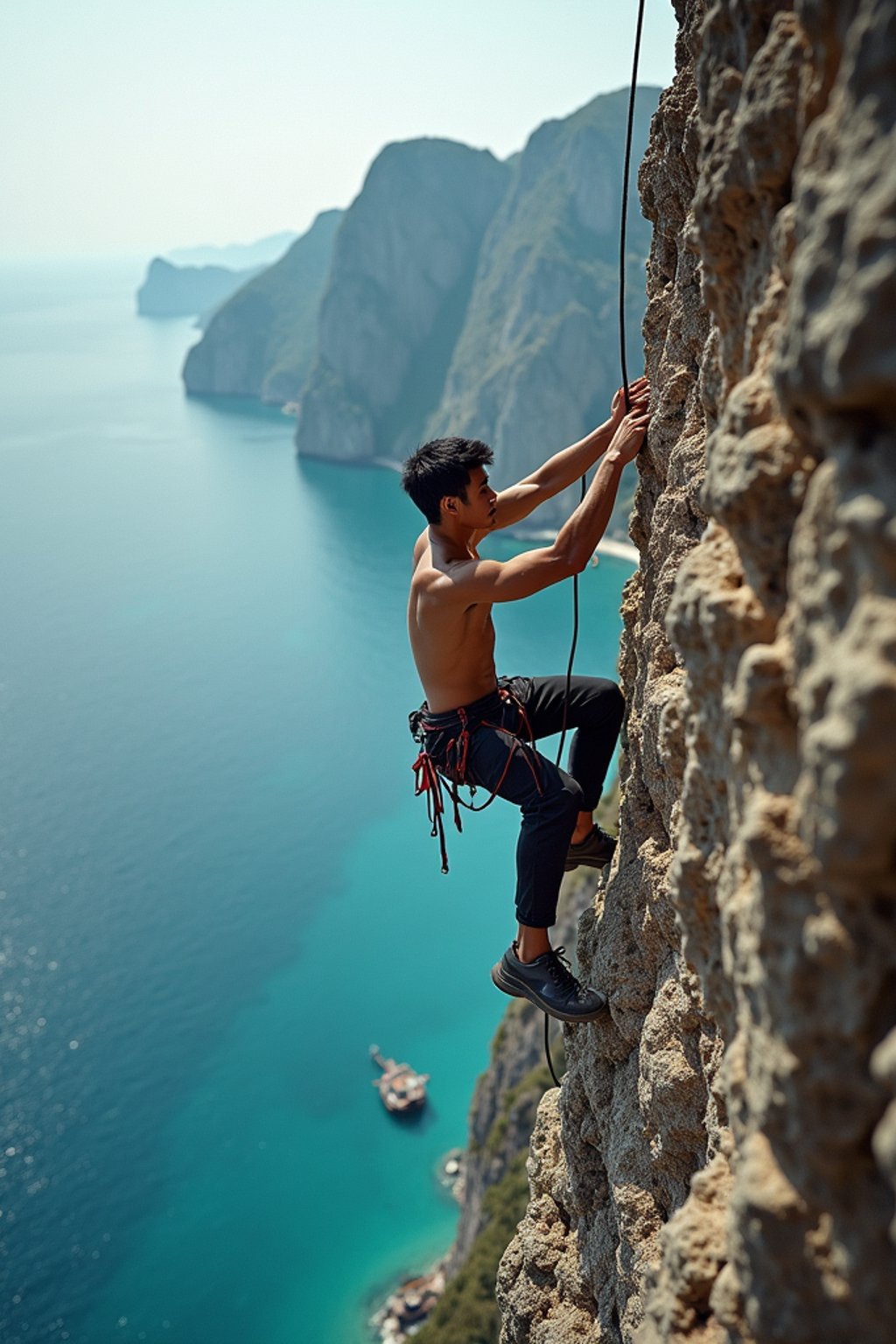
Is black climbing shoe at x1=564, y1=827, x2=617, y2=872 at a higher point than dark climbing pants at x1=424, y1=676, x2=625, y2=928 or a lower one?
lower

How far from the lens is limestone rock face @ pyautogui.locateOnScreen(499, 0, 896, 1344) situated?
1.97 m

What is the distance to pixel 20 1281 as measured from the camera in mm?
27891

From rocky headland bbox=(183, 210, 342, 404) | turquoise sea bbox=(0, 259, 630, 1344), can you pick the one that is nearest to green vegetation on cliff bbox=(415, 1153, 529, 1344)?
turquoise sea bbox=(0, 259, 630, 1344)

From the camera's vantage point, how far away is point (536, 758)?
491 centimetres

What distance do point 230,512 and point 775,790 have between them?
286ft

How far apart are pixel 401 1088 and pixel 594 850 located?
29988 millimetres

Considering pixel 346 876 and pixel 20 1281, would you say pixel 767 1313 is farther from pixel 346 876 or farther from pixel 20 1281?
pixel 346 876

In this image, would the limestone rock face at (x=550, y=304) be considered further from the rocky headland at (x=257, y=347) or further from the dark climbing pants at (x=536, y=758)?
the dark climbing pants at (x=536, y=758)

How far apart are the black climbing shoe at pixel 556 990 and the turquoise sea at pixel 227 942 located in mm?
26044

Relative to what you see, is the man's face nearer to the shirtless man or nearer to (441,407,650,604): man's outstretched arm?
the shirtless man

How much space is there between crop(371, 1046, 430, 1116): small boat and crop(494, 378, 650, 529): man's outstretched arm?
1218 inches

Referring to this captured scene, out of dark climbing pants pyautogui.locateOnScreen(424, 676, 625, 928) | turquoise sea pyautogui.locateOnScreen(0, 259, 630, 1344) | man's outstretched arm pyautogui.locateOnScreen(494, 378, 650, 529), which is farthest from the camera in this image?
turquoise sea pyautogui.locateOnScreen(0, 259, 630, 1344)

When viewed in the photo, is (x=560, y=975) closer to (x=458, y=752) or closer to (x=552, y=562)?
(x=458, y=752)

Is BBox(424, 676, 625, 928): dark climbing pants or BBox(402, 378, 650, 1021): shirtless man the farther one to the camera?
BBox(424, 676, 625, 928): dark climbing pants
